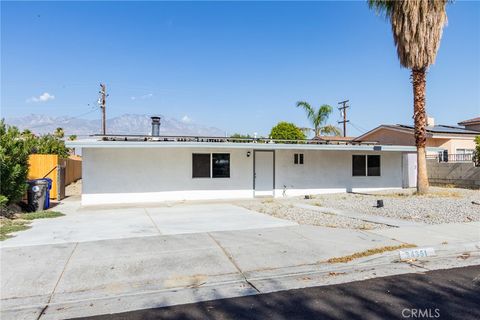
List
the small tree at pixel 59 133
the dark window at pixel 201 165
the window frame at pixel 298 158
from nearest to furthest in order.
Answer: the dark window at pixel 201 165 < the window frame at pixel 298 158 < the small tree at pixel 59 133

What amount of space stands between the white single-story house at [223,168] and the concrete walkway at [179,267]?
7635mm

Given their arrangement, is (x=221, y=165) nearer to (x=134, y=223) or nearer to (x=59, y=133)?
(x=134, y=223)

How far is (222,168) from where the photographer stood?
1722cm

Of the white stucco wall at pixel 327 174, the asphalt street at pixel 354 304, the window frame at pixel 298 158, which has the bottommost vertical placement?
the asphalt street at pixel 354 304

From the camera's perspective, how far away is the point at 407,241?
764 cm

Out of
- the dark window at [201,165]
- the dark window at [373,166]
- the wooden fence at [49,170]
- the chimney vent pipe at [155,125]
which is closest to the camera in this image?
the wooden fence at [49,170]

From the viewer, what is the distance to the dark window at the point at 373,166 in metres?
20.2

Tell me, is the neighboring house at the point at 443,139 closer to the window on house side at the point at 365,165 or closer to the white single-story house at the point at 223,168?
the white single-story house at the point at 223,168

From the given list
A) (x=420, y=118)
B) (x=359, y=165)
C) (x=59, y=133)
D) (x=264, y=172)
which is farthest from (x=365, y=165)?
(x=59, y=133)

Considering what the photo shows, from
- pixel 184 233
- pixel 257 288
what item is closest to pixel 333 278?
pixel 257 288

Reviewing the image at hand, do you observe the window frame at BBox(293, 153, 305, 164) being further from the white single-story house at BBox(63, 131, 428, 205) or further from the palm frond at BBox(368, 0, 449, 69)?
the palm frond at BBox(368, 0, 449, 69)

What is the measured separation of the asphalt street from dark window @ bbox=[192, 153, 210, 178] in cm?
1198

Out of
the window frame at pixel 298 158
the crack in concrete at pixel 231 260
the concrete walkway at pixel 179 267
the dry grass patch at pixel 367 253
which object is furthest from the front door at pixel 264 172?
the dry grass patch at pixel 367 253

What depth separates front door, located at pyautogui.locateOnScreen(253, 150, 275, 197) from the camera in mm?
17812
